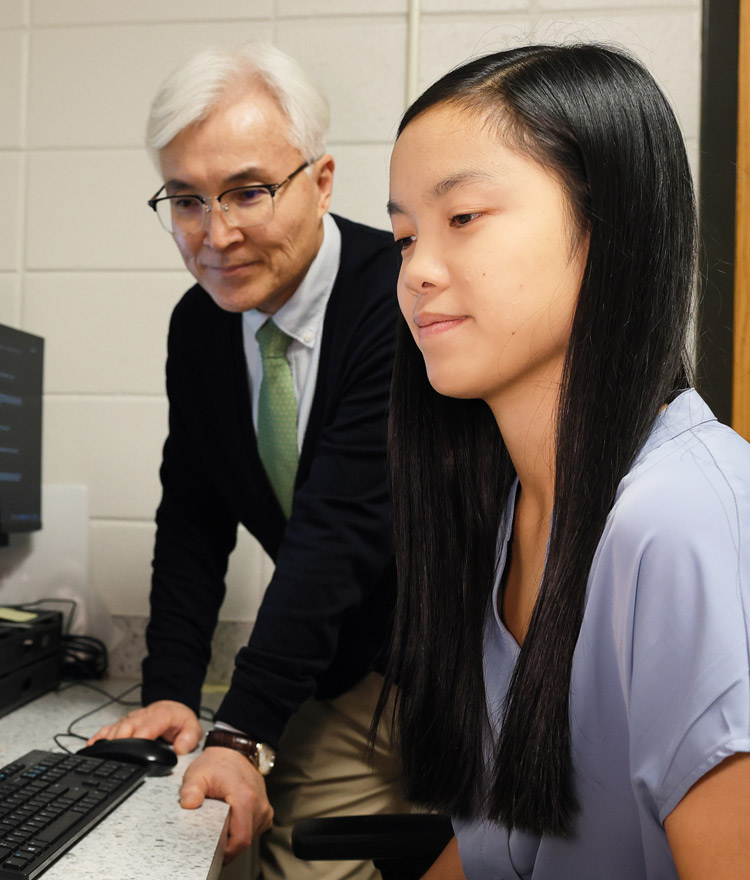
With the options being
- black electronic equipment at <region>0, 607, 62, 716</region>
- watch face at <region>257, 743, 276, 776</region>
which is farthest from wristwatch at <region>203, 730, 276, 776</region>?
black electronic equipment at <region>0, 607, 62, 716</region>

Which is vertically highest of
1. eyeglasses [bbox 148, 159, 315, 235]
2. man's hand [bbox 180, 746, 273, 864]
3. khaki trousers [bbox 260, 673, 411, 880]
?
eyeglasses [bbox 148, 159, 315, 235]

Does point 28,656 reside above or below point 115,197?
below

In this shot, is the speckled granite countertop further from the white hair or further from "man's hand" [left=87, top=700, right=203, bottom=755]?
the white hair

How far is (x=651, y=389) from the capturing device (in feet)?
2.45

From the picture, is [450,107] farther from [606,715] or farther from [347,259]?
[347,259]

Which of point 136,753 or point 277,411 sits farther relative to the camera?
point 277,411

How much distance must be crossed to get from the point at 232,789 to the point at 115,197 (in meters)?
1.46

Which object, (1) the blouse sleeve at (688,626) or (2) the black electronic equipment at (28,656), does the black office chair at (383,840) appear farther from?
(2) the black electronic equipment at (28,656)

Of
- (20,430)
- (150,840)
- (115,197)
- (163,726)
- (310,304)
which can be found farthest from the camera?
(115,197)

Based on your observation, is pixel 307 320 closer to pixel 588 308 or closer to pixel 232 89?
pixel 232 89

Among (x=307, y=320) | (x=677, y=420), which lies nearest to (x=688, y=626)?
(x=677, y=420)

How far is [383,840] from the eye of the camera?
1037mm

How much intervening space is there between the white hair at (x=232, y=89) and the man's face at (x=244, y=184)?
0.02 meters

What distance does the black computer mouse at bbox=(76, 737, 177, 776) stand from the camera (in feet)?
3.91
